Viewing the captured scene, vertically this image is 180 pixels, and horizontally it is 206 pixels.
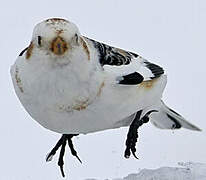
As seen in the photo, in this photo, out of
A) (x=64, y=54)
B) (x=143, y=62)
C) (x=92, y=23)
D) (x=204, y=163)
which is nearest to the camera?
(x=64, y=54)

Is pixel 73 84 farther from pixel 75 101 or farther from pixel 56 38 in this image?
pixel 56 38

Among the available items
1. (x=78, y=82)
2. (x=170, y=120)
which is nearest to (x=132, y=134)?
(x=170, y=120)

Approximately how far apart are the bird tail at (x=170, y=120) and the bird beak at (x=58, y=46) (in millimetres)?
1664

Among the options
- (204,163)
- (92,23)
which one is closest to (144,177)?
(204,163)

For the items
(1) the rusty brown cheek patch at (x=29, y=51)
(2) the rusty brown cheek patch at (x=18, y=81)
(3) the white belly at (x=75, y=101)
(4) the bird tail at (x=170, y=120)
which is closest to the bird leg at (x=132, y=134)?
(3) the white belly at (x=75, y=101)

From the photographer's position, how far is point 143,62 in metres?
4.45

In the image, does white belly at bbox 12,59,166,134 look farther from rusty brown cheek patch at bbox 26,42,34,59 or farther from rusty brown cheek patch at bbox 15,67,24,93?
rusty brown cheek patch at bbox 26,42,34,59

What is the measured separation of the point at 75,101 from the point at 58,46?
379 mm

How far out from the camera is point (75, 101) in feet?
12.3

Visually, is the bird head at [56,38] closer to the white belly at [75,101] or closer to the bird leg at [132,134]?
the white belly at [75,101]

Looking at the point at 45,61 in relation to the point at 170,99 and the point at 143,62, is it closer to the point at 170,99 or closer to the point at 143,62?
the point at 143,62

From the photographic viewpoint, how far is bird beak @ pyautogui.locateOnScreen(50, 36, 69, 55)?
11.4 feet

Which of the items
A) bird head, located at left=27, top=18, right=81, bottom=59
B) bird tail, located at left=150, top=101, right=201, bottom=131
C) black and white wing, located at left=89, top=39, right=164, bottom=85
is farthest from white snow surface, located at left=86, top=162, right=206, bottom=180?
bird head, located at left=27, top=18, right=81, bottom=59

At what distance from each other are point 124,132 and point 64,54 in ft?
8.53
